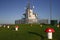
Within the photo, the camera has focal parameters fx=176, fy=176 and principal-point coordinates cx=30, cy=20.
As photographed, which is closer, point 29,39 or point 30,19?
point 29,39

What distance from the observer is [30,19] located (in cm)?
14325

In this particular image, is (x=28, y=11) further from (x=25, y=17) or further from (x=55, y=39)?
(x=55, y=39)

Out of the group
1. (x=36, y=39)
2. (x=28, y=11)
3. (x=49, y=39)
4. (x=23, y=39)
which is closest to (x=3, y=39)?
(x=23, y=39)

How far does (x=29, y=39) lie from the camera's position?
45.6 ft

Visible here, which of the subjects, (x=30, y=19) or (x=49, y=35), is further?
(x=30, y=19)

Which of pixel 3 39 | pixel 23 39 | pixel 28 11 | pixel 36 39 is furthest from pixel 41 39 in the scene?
pixel 28 11

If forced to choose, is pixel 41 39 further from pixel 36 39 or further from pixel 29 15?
pixel 29 15

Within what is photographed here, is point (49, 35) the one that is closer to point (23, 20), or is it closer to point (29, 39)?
point (29, 39)

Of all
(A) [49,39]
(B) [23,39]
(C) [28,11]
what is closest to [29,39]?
(B) [23,39]

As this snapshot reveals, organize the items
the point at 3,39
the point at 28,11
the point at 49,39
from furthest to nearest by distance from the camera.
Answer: the point at 28,11 < the point at 3,39 < the point at 49,39

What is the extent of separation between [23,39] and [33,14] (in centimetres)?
13325

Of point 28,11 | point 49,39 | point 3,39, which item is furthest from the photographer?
point 28,11

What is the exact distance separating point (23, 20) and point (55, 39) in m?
133

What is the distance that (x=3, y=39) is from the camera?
14227mm
